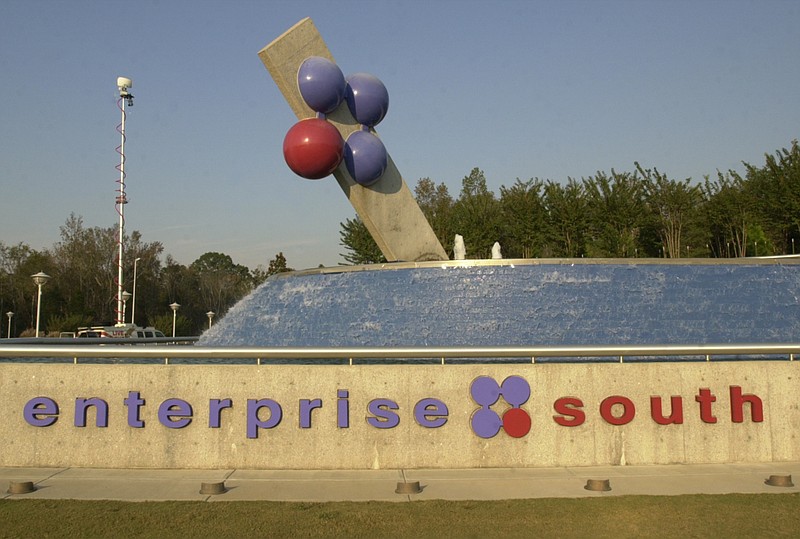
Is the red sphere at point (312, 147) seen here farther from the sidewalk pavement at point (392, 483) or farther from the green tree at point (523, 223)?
the green tree at point (523, 223)

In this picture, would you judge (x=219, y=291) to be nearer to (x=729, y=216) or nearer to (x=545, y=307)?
(x=729, y=216)

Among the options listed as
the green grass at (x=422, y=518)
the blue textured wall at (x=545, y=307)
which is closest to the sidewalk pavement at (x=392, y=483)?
the green grass at (x=422, y=518)

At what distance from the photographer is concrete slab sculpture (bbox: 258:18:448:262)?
18438mm

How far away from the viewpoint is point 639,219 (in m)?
54.4

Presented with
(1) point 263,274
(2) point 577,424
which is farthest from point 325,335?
(1) point 263,274

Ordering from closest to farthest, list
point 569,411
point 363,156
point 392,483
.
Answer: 1. point 392,483
2. point 569,411
3. point 363,156

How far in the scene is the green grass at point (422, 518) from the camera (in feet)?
20.7

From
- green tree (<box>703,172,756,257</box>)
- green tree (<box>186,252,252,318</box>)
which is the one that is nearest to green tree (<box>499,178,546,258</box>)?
green tree (<box>703,172,756,257</box>)

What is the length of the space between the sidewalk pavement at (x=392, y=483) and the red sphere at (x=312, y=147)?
10.4 m

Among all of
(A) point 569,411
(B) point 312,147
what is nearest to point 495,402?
(A) point 569,411

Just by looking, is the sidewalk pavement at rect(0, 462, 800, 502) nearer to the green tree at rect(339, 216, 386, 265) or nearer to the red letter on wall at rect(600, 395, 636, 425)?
the red letter on wall at rect(600, 395, 636, 425)

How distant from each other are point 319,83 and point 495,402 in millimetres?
11680

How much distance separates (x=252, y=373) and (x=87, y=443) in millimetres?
2213

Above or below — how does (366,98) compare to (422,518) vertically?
above
